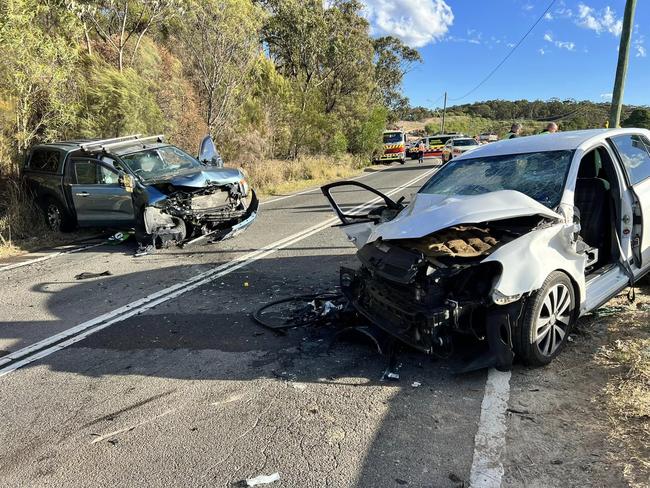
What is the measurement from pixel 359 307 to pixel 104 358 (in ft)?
7.35

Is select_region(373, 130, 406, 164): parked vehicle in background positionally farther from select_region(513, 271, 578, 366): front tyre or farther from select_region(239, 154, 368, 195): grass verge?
select_region(513, 271, 578, 366): front tyre

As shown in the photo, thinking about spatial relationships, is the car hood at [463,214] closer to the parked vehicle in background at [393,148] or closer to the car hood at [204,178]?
the car hood at [204,178]

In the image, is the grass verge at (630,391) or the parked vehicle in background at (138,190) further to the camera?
the parked vehicle in background at (138,190)

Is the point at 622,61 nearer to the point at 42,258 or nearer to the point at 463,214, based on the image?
the point at 463,214

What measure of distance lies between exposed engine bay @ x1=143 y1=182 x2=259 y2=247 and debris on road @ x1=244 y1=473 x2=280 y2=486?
20.7ft

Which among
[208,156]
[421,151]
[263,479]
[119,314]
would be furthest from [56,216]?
[421,151]

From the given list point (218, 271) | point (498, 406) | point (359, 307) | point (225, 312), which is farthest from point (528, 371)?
point (218, 271)

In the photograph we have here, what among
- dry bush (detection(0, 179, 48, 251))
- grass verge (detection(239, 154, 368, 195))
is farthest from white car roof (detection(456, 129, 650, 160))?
grass verge (detection(239, 154, 368, 195))

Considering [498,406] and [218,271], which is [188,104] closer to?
[218,271]

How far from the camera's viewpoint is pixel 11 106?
1002 centimetres

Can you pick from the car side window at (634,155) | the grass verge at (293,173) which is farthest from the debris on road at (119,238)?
the grass verge at (293,173)

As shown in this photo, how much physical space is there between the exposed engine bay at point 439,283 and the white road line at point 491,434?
359mm

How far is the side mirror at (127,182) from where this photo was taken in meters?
8.58

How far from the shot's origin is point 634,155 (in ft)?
16.5
